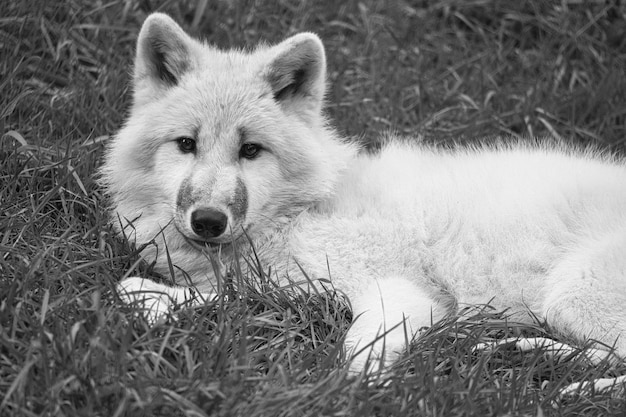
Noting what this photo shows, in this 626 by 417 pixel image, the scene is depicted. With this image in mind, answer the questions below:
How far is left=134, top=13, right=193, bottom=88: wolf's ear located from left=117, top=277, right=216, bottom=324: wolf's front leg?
4.45 ft

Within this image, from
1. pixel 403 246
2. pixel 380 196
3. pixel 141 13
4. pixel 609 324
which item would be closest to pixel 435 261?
pixel 403 246

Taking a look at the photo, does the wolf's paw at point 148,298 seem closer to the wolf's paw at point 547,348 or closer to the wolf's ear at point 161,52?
the wolf's ear at point 161,52

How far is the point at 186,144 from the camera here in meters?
4.59

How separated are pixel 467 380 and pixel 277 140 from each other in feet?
6.18

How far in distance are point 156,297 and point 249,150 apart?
3.77 feet

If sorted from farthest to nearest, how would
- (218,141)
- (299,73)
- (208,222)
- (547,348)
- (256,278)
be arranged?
1. (299,73)
2. (218,141)
3. (256,278)
4. (208,222)
5. (547,348)

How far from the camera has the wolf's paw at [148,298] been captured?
373 centimetres

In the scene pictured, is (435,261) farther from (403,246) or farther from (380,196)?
(380,196)

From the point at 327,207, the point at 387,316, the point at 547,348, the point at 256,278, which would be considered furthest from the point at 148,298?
the point at 547,348

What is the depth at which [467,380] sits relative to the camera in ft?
11.8

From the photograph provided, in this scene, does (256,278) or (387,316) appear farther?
(256,278)

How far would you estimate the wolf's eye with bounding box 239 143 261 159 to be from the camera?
4.62 m

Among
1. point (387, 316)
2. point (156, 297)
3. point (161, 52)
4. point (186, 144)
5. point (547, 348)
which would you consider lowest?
point (156, 297)

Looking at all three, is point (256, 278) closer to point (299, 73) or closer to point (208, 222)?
point (208, 222)
